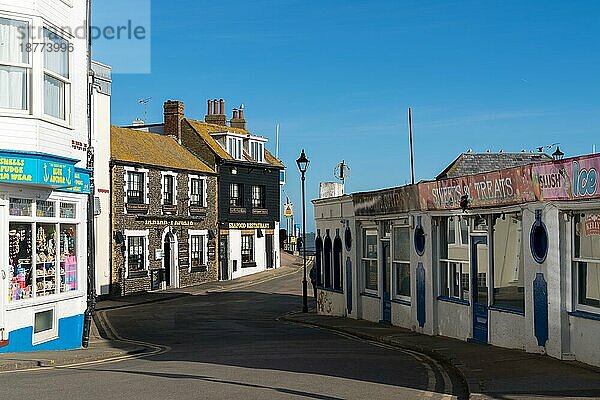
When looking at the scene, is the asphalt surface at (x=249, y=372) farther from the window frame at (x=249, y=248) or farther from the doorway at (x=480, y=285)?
the window frame at (x=249, y=248)

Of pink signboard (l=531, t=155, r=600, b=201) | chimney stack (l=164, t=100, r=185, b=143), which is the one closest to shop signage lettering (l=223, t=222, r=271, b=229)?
chimney stack (l=164, t=100, r=185, b=143)

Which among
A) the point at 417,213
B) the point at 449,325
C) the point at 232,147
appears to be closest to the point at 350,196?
the point at 417,213

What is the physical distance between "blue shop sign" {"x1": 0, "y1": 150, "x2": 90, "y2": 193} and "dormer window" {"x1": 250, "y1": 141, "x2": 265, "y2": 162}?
3782cm

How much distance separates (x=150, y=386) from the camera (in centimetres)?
1289

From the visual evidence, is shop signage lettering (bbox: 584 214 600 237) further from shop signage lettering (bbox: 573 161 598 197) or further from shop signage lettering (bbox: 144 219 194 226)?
shop signage lettering (bbox: 144 219 194 226)

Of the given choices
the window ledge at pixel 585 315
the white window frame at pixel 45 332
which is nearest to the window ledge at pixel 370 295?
the white window frame at pixel 45 332

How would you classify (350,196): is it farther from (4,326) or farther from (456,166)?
(4,326)

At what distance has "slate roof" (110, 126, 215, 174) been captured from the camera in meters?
44.8

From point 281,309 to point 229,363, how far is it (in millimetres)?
19624

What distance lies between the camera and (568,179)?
48.5 ft

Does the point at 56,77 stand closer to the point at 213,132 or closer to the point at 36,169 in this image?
the point at 36,169

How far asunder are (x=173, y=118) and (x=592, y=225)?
4226 cm

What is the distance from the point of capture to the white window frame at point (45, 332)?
1903 centimetres

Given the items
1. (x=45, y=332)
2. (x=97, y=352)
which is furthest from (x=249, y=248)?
(x=97, y=352)
